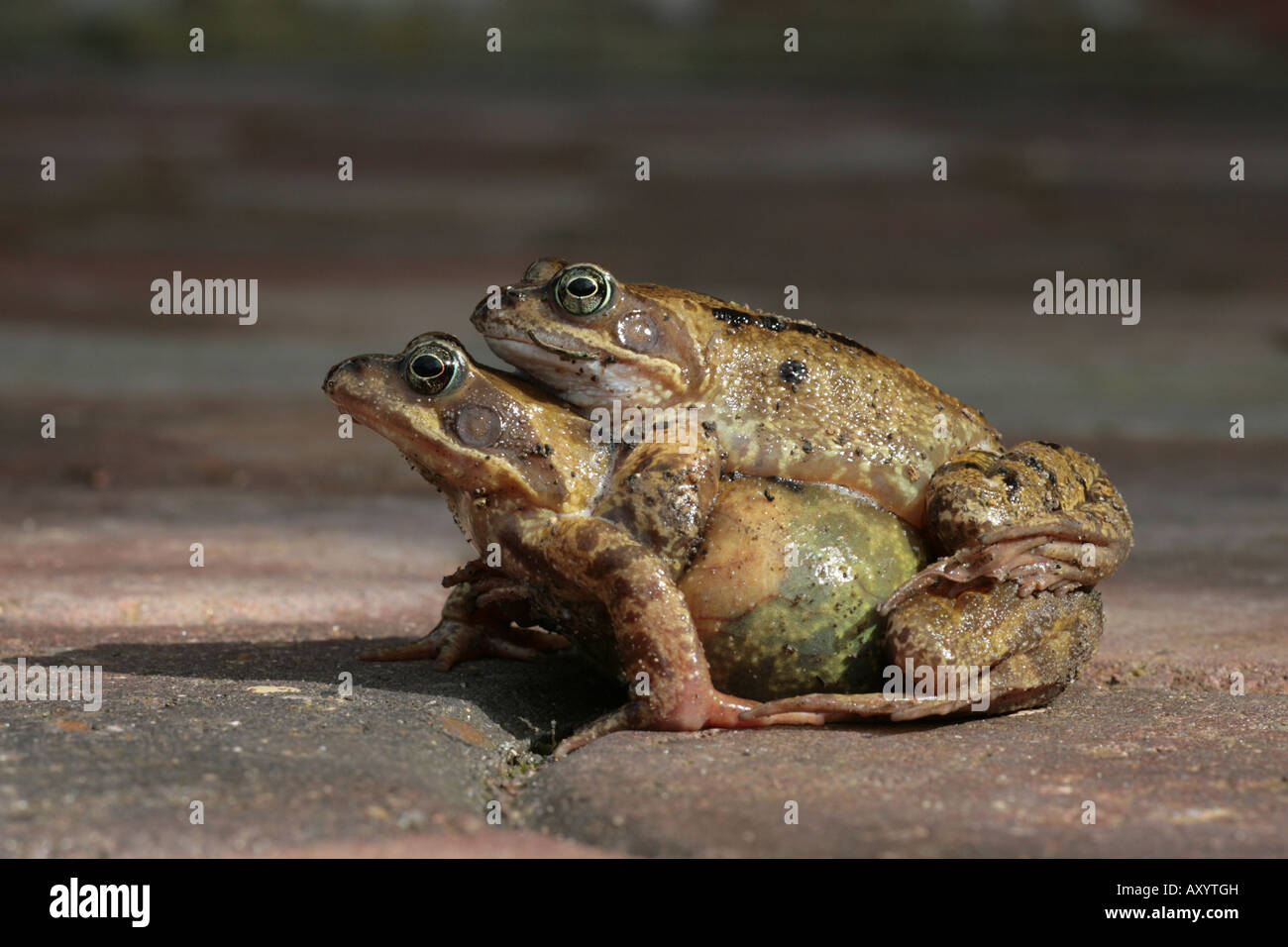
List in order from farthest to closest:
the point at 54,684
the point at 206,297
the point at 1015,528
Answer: the point at 206,297, the point at 54,684, the point at 1015,528

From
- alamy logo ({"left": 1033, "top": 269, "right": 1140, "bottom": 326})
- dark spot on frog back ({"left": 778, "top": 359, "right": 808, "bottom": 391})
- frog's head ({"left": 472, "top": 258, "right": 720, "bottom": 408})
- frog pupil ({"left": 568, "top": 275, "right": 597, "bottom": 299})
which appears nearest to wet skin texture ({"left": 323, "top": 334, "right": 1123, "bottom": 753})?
frog's head ({"left": 472, "top": 258, "right": 720, "bottom": 408})

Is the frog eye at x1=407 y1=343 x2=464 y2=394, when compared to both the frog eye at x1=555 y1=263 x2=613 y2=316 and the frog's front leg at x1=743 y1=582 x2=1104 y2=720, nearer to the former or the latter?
the frog eye at x1=555 y1=263 x2=613 y2=316

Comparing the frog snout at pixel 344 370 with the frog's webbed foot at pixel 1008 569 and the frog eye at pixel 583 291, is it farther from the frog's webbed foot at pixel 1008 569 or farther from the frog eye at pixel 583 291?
the frog's webbed foot at pixel 1008 569

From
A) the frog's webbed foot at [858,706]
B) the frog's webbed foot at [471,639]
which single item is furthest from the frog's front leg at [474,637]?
the frog's webbed foot at [858,706]

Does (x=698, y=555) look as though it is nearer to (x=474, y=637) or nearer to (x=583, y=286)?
(x=583, y=286)

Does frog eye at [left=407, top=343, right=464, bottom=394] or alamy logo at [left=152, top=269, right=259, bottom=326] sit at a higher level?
alamy logo at [left=152, top=269, right=259, bottom=326]
